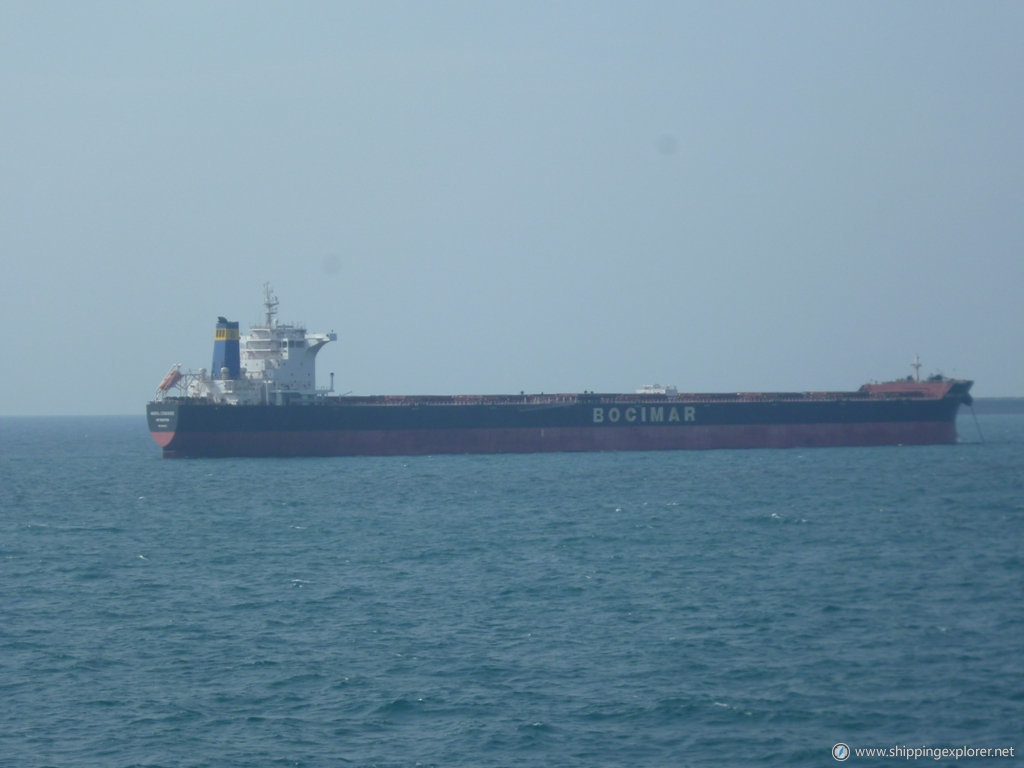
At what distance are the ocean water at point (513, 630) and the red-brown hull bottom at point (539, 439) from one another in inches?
492

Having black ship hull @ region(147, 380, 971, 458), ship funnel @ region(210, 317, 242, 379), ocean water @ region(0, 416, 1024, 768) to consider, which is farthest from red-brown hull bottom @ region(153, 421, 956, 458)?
ocean water @ region(0, 416, 1024, 768)

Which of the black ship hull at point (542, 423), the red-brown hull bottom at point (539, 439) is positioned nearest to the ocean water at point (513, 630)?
the black ship hull at point (542, 423)

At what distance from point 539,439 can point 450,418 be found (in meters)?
4.57

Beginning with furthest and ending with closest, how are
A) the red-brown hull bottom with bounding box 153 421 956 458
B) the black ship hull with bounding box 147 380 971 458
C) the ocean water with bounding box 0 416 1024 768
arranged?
the red-brown hull bottom with bounding box 153 421 956 458, the black ship hull with bounding box 147 380 971 458, the ocean water with bounding box 0 416 1024 768

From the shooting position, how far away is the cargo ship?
51.6 metres

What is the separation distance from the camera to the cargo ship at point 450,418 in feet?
169

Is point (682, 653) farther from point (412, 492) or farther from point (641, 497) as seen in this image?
point (412, 492)

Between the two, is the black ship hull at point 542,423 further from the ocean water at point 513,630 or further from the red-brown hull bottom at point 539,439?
the ocean water at point 513,630

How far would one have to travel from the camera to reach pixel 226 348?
54031mm

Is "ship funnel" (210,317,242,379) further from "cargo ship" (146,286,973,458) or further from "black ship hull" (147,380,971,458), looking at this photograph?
"black ship hull" (147,380,971,458)

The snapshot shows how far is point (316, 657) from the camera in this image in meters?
18.1

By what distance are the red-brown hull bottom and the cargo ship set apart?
0.17ft

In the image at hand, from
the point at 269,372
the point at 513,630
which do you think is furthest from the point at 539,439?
the point at 513,630

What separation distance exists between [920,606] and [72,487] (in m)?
39.7
